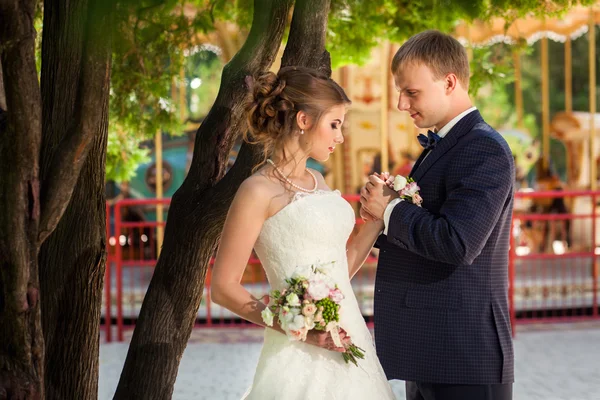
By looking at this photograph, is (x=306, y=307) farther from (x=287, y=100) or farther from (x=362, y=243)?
(x=287, y=100)

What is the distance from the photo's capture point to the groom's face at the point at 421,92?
10.0 feet

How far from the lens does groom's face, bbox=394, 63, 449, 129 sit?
305 centimetres

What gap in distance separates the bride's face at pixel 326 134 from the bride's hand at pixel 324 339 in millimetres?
618

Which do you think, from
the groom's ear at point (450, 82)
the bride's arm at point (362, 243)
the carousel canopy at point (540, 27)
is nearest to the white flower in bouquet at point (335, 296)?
the bride's arm at point (362, 243)

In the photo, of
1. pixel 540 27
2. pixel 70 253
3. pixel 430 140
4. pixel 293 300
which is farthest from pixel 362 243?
pixel 540 27

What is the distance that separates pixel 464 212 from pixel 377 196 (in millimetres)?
387

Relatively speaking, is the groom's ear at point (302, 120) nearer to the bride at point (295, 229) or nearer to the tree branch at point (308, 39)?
the bride at point (295, 229)

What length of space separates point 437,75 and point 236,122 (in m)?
1.39

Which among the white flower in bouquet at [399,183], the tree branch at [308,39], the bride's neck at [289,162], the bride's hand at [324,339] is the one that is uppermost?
the tree branch at [308,39]

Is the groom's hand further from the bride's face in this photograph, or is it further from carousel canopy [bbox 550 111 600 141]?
carousel canopy [bbox 550 111 600 141]

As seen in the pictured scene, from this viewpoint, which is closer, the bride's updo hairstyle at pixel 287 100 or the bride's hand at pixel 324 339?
the bride's hand at pixel 324 339

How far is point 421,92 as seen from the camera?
10.1 ft

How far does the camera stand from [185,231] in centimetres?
411

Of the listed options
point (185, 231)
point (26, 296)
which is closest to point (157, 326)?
point (185, 231)
